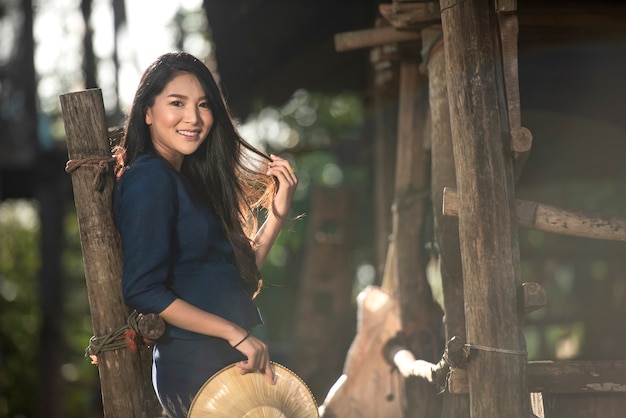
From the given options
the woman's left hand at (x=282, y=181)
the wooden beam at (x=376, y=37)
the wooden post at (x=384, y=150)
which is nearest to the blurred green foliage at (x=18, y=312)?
the wooden post at (x=384, y=150)

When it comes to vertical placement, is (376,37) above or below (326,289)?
above

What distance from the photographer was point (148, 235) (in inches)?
117

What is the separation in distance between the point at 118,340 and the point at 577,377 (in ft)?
5.65

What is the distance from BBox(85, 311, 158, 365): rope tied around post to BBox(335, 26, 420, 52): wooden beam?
7.44 ft

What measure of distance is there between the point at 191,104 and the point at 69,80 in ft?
30.5

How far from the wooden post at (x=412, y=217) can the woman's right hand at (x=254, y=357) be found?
7.26 feet

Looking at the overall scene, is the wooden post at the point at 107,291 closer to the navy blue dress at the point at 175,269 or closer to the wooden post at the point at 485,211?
the navy blue dress at the point at 175,269

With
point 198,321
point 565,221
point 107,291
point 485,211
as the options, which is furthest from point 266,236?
point 565,221

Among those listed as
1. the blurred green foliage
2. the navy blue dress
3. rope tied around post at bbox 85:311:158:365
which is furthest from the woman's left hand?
the blurred green foliage

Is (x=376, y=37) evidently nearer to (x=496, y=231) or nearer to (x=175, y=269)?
(x=496, y=231)

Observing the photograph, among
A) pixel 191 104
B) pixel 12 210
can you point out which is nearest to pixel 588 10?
pixel 191 104

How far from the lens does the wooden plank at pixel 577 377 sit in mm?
3623

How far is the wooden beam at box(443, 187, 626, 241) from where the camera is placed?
12.0 feet

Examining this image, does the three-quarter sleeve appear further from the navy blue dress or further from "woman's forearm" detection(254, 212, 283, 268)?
"woman's forearm" detection(254, 212, 283, 268)
